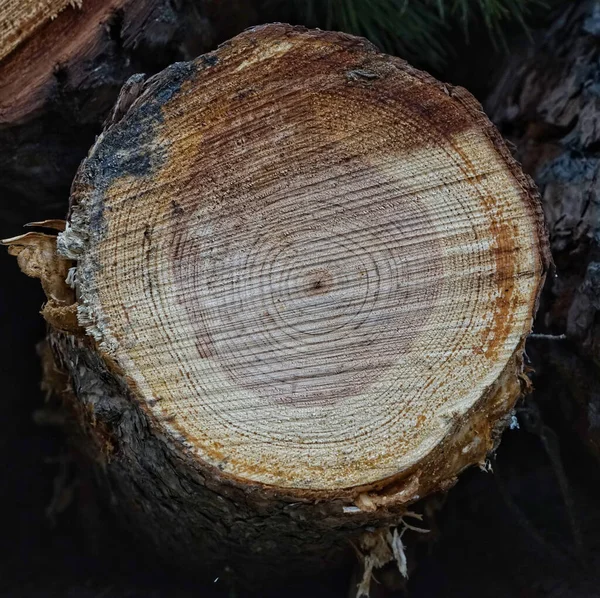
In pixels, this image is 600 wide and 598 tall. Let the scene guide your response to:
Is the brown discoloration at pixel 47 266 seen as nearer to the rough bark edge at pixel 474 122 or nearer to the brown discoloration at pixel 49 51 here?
the rough bark edge at pixel 474 122

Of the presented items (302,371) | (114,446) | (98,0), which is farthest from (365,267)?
(98,0)

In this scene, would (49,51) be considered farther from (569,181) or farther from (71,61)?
(569,181)

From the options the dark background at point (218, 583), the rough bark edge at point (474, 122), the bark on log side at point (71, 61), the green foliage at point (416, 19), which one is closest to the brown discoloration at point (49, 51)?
the bark on log side at point (71, 61)

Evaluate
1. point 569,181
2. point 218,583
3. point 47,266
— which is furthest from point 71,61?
point 218,583

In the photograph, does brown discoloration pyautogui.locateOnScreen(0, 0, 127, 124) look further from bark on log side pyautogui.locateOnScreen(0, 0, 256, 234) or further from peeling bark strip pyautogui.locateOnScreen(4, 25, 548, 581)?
peeling bark strip pyautogui.locateOnScreen(4, 25, 548, 581)

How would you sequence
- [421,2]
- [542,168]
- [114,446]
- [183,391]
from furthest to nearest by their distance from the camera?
[421,2] < [542,168] < [114,446] < [183,391]

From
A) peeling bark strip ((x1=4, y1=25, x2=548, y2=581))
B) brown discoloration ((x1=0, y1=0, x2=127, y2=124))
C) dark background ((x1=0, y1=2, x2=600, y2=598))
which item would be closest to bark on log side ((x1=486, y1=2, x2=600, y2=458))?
dark background ((x1=0, y1=2, x2=600, y2=598))

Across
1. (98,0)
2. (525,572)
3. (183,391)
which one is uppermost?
(98,0)

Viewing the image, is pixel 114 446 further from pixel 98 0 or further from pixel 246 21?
pixel 246 21
